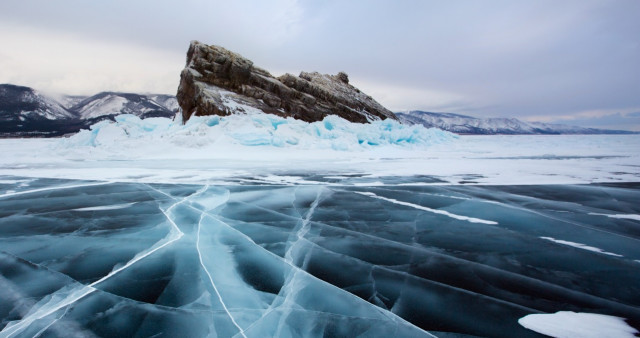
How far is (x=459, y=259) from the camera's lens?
200 centimetres

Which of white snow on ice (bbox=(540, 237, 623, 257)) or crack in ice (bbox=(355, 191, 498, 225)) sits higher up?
crack in ice (bbox=(355, 191, 498, 225))

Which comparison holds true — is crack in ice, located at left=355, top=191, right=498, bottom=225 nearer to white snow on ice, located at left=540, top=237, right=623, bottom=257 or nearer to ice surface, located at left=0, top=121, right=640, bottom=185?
white snow on ice, located at left=540, top=237, right=623, bottom=257

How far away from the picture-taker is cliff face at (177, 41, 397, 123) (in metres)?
21.2

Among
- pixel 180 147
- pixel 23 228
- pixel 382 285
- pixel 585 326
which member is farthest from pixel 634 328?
pixel 180 147

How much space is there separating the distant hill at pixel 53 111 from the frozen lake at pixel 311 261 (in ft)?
262

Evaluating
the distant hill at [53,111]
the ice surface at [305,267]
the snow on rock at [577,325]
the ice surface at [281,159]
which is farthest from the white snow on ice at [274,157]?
the distant hill at [53,111]

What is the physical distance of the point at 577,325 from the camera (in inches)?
52.7

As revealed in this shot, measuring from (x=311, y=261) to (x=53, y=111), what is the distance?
157197 mm

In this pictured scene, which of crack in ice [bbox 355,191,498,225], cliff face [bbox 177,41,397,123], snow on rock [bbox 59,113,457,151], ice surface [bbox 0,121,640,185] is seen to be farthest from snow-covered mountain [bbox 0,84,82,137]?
crack in ice [bbox 355,191,498,225]

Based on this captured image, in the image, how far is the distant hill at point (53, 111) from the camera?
78.0 meters

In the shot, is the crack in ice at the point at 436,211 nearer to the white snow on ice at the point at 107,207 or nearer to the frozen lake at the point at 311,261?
the frozen lake at the point at 311,261

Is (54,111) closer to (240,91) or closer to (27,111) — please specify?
(27,111)

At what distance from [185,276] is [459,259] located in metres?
1.66

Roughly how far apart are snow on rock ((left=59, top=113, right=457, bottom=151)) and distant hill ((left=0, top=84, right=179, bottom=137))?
2671 inches
